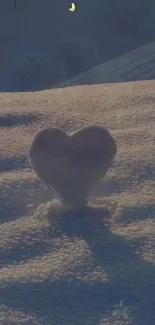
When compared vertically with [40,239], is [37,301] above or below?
below

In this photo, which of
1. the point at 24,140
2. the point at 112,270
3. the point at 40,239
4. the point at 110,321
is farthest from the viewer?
the point at 24,140

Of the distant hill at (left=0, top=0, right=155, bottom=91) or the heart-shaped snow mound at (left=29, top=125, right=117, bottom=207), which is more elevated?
the distant hill at (left=0, top=0, right=155, bottom=91)

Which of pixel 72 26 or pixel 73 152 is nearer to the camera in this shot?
pixel 73 152

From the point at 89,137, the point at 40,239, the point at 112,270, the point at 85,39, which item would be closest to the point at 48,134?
the point at 89,137

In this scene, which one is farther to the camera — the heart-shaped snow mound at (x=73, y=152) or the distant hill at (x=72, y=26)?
the distant hill at (x=72, y=26)

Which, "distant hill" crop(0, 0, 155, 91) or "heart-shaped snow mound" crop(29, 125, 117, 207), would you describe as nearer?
"heart-shaped snow mound" crop(29, 125, 117, 207)

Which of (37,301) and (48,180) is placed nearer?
(37,301)

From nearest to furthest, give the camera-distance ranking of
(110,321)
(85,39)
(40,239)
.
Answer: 1. (110,321)
2. (40,239)
3. (85,39)

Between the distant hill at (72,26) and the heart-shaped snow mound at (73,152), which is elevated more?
the distant hill at (72,26)

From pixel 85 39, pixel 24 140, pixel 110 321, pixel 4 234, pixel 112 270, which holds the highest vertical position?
pixel 85 39

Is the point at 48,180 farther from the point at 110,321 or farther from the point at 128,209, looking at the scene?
the point at 110,321

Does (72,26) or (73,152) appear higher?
(72,26)
